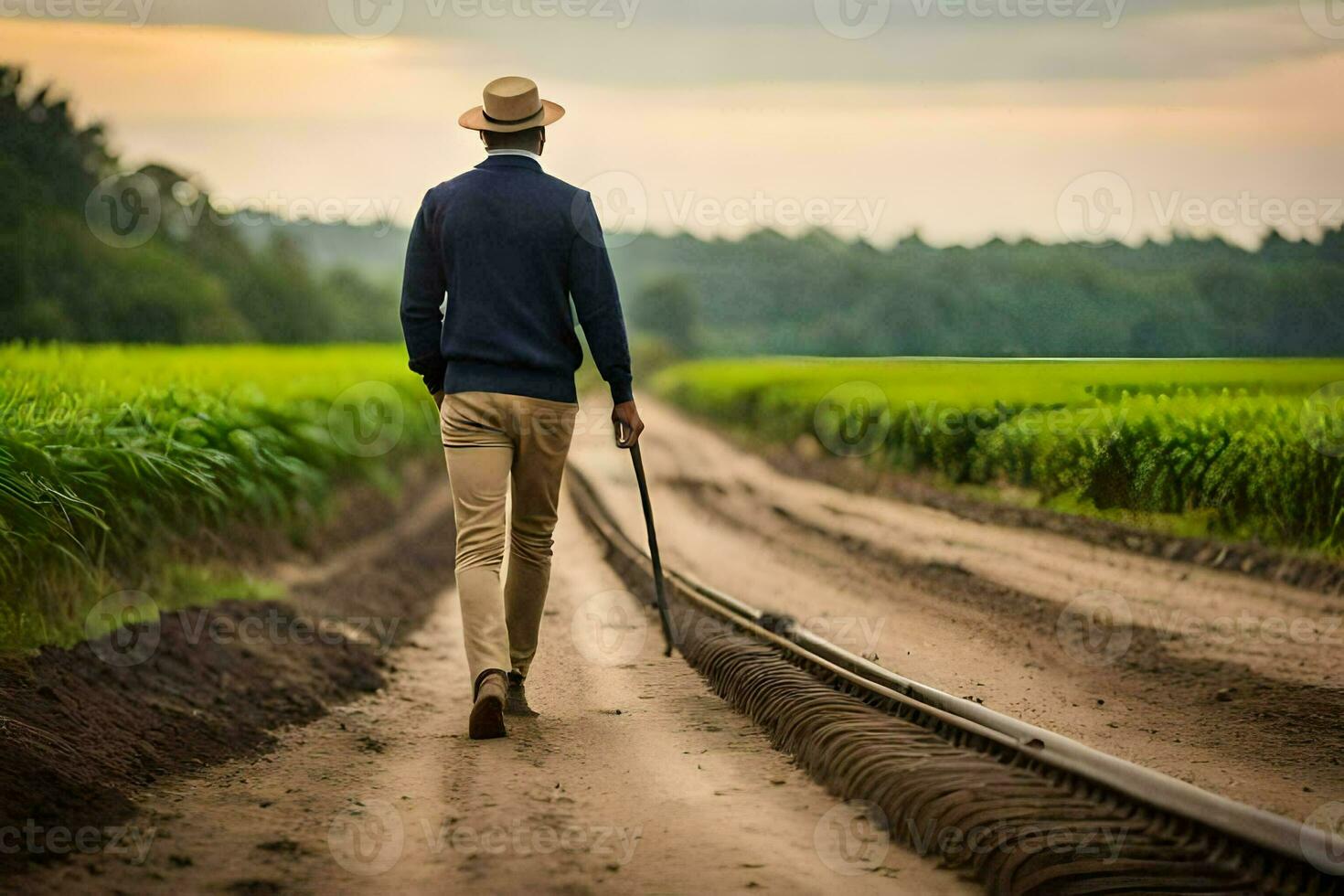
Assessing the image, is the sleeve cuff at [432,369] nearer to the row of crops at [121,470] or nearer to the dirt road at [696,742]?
the dirt road at [696,742]

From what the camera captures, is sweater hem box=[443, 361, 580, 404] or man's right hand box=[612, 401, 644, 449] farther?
man's right hand box=[612, 401, 644, 449]

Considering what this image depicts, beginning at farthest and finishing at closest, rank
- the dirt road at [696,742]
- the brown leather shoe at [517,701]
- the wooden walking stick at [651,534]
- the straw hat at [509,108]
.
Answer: the wooden walking stick at [651,534]
the brown leather shoe at [517,701]
the straw hat at [509,108]
the dirt road at [696,742]

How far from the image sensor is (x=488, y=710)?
4887 millimetres

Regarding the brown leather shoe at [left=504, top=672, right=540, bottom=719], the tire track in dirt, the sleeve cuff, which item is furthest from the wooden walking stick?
the brown leather shoe at [left=504, top=672, right=540, bottom=719]

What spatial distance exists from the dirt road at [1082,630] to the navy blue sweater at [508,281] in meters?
2.13

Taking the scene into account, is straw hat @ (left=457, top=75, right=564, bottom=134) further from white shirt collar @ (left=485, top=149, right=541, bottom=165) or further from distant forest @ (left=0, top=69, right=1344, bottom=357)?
distant forest @ (left=0, top=69, right=1344, bottom=357)

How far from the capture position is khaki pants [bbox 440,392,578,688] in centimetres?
508

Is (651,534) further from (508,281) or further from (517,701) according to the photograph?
(508,281)

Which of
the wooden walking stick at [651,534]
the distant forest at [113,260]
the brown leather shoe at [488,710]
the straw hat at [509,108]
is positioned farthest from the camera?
the distant forest at [113,260]

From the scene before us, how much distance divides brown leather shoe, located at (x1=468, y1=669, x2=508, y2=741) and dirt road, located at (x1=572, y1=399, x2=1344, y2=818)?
6.17ft

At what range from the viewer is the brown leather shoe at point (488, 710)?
4.89 meters

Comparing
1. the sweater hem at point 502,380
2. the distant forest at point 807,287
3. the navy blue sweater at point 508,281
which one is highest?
the distant forest at point 807,287

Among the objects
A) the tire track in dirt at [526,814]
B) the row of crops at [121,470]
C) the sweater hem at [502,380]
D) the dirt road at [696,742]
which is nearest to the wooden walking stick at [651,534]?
the dirt road at [696,742]

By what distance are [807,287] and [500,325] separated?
3213 inches
